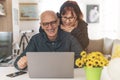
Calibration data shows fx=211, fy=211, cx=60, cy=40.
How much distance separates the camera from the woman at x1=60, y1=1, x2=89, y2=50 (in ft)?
8.26

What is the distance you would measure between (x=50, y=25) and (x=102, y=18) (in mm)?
3724

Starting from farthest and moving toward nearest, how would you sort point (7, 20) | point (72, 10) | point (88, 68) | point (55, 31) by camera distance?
1. point (7, 20)
2. point (72, 10)
3. point (55, 31)
4. point (88, 68)

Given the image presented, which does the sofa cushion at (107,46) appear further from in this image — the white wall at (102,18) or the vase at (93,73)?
the vase at (93,73)

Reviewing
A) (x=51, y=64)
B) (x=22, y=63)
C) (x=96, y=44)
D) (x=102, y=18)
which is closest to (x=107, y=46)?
(x=96, y=44)

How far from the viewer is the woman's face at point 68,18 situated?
2.51 metres

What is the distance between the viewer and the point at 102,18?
5504mm

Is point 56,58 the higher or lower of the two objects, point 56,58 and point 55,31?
the lower

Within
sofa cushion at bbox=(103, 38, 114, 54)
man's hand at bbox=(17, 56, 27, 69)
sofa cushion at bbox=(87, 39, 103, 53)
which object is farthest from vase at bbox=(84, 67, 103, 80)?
sofa cushion at bbox=(103, 38, 114, 54)

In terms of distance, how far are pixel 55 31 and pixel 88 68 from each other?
80 centimetres

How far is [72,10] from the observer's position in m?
2.53

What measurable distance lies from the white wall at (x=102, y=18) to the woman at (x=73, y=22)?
291 centimetres

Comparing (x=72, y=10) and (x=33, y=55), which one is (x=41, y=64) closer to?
(x=33, y=55)

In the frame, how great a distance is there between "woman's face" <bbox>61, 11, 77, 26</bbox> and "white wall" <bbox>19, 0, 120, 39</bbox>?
295cm

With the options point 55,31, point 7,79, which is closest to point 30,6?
point 55,31
